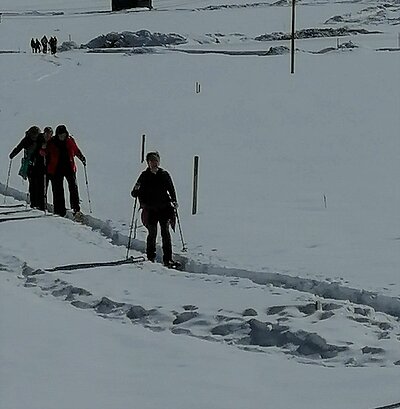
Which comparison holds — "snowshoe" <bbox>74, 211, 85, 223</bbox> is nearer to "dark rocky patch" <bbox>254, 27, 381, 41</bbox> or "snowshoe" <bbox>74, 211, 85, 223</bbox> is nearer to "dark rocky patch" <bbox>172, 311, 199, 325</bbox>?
"dark rocky patch" <bbox>172, 311, 199, 325</bbox>

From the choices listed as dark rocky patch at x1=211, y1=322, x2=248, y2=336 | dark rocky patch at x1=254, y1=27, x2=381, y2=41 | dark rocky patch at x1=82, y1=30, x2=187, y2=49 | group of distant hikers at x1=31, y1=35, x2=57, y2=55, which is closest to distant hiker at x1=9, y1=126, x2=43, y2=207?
dark rocky patch at x1=211, y1=322, x2=248, y2=336

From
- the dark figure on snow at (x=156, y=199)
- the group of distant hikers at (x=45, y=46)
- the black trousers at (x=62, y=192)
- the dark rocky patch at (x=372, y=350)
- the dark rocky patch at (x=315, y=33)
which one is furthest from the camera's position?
the dark rocky patch at (x=315, y=33)

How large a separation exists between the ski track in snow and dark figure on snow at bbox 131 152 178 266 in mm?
571

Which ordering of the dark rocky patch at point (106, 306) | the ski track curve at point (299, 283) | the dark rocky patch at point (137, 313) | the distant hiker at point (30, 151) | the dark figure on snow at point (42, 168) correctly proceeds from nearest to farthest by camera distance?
the dark rocky patch at point (137, 313) → the dark rocky patch at point (106, 306) → the ski track curve at point (299, 283) → the dark figure on snow at point (42, 168) → the distant hiker at point (30, 151)

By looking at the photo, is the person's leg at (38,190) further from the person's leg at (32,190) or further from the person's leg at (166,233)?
→ the person's leg at (166,233)

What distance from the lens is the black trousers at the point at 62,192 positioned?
48.9ft

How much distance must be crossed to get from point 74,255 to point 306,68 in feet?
91.2

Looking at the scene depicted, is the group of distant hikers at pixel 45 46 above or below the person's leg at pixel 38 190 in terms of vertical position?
above

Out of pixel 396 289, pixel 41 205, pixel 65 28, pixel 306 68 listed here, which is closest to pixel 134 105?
pixel 306 68

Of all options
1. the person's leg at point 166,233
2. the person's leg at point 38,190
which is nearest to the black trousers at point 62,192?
the person's leg at point 38,190

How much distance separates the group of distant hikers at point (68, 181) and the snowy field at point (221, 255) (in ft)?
1.37

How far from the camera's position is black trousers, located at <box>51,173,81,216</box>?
48.9 feet

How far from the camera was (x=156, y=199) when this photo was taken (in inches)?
472

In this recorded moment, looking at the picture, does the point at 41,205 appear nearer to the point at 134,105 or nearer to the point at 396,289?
the point at 396,289
